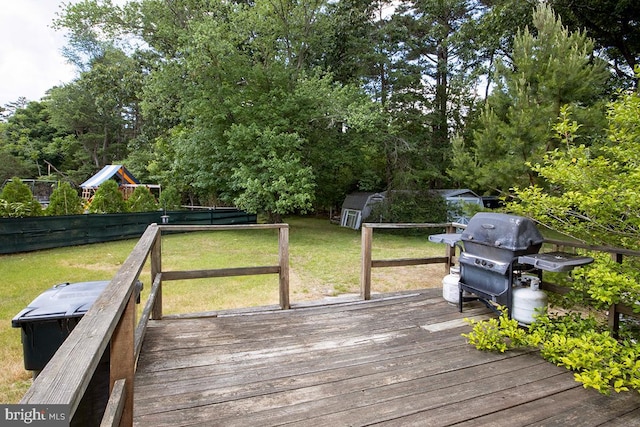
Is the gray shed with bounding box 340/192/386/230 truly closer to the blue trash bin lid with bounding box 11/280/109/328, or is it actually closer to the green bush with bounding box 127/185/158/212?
the green bush with bounding box 127/185/158/212

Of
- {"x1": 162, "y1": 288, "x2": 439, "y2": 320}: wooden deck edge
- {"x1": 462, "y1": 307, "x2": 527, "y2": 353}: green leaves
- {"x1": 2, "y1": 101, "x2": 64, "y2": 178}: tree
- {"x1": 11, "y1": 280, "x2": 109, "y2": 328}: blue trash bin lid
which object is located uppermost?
{"x1": 2, "y1": 101, "x2": 64, "y2": 178}: tree

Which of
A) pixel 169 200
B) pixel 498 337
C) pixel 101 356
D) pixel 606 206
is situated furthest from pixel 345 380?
pixel 169 200

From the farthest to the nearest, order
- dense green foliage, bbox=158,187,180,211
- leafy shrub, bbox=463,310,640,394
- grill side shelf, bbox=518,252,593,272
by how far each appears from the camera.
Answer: dense green foliage, bbox=158,187,180,211
grill side shelf, bbox=518,252,593,272
leafy shrub, bbox=463,310,640,394

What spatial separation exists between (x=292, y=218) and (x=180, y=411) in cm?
1727

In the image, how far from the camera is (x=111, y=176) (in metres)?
17.7

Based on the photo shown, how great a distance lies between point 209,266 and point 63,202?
558 cm

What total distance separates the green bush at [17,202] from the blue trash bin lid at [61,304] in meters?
7.58

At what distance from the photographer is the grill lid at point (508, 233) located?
2.82 meters

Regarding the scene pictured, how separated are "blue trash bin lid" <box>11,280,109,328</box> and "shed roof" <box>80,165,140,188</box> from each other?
17.7m

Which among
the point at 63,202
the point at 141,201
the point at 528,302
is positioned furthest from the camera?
the point at 141,201

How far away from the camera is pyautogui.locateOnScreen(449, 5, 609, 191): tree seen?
5.75m

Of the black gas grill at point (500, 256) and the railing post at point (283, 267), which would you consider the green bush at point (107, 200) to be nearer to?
the railing post at point (283, 267)

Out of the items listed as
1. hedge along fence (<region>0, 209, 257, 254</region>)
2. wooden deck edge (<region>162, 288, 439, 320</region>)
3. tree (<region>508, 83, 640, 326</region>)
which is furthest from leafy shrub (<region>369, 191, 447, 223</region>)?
tree (<region>508, 83, 640, 326</region>)

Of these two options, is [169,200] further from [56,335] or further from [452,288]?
[56,335]
